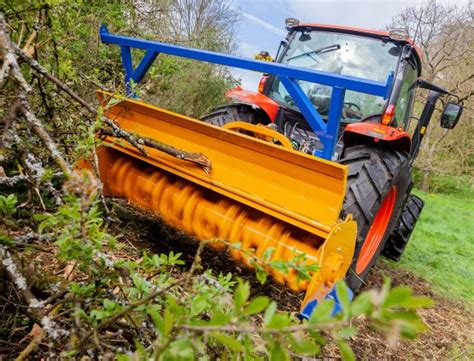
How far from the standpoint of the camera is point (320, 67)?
14.8ft

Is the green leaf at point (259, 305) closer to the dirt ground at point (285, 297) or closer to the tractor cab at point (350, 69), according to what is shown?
the dirt ground at point (285, 297)

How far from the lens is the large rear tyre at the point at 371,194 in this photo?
2.89 metres

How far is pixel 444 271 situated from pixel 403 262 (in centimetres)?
64

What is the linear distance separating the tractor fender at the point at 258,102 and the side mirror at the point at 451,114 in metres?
1.66

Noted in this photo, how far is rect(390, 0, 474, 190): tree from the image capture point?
14438mm

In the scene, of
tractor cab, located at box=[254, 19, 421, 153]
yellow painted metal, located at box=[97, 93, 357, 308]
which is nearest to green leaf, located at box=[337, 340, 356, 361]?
yellow painted metal, located at box=[97, 93, 357, 308]

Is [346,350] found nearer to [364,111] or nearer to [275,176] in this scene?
[275,176]

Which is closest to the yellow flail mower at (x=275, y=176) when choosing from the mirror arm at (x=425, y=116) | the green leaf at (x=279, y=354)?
the mirror arm at (x=425, y=116)

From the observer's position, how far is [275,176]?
256cm

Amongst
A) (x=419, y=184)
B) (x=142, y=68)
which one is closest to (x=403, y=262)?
(x=142, y=68)

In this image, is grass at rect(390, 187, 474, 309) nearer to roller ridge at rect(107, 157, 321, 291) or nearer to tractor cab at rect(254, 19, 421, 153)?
tractor cab at rect(254, 19, 421, 153)

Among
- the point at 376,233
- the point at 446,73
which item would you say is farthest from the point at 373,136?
the point at 446,73

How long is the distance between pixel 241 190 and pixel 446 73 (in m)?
14.4

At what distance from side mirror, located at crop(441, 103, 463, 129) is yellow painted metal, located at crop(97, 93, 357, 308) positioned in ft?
8.02
